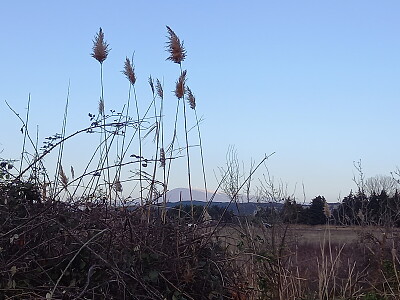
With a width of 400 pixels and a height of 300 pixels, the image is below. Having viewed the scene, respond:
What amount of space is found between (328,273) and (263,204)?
1.11 m

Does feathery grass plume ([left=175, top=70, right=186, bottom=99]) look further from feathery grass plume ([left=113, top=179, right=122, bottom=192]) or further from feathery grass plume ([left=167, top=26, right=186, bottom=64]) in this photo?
feathery grass plume ([left=113, top=179, right=122, bottom=192])

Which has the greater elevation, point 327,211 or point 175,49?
point 175,49

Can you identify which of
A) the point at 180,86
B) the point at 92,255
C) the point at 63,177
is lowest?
the point at 92,255

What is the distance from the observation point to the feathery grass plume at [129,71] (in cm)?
500

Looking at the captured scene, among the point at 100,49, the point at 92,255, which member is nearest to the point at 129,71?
the point at 100,49

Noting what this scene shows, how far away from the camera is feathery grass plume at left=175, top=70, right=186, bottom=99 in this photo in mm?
4695

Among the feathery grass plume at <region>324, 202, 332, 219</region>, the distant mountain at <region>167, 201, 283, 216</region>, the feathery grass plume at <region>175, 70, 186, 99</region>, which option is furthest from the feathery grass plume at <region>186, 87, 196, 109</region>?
the feathery grass plume at <region>324, 202, 332, 219</region>

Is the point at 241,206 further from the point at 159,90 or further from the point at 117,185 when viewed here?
the point at 117,185

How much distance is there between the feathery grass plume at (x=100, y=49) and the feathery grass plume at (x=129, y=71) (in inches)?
7.6

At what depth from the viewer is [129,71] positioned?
16.5 ft

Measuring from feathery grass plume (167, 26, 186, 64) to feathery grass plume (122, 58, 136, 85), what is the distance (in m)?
0.40

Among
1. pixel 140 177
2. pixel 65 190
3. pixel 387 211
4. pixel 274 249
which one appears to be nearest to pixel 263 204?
pixel 274 249

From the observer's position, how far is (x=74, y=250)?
3.13m

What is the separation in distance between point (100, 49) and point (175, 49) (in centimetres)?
64
